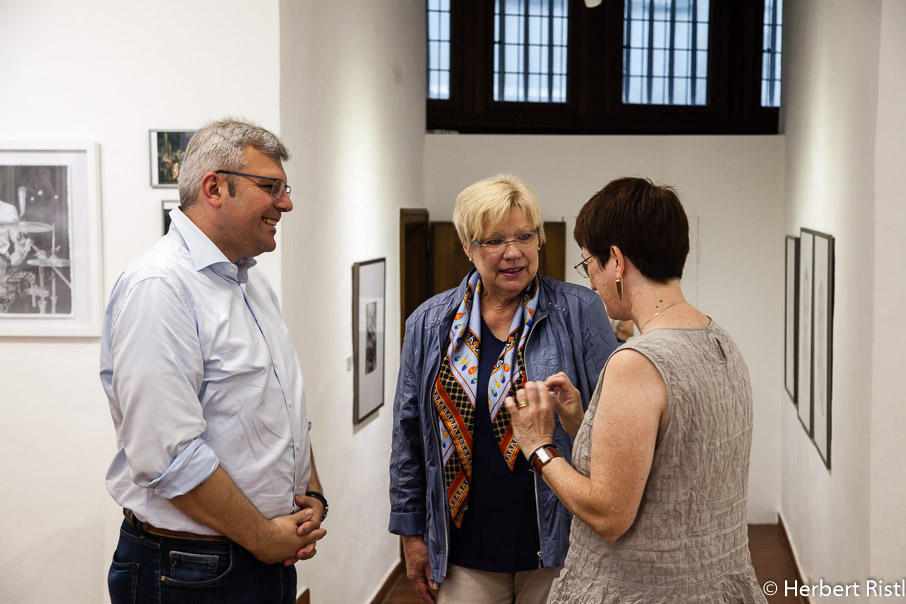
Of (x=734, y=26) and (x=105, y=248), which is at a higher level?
(x=734, y=26)

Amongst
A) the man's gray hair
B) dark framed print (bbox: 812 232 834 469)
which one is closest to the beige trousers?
the man's gray hair

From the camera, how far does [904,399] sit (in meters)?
3.09

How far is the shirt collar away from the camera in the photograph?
2027 millimetres

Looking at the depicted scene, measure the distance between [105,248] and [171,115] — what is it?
1.68 feet

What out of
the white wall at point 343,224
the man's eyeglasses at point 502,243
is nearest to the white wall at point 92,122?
the white wall at point 343,224

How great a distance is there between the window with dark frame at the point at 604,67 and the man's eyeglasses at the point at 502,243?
15.6 ft

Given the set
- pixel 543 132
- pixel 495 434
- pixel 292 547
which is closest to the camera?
pixel 292 547

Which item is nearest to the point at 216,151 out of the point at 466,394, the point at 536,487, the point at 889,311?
the point at 466,394

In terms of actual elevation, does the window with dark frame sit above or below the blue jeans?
above

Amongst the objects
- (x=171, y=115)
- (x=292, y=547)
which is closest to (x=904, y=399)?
(x=292, y=547)

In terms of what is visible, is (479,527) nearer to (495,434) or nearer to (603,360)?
(495,434)

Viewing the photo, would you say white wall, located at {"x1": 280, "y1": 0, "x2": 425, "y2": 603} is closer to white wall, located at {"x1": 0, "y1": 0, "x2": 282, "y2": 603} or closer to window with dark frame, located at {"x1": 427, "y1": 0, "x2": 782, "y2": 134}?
white wall, located at {"x1": 0, "y1": 0, "x2": 282, "y2": 603}

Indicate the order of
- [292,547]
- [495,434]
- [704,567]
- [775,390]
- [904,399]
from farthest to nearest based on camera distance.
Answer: [775,390] → [904,399] → [495,434] → [292,547] → [704,567]

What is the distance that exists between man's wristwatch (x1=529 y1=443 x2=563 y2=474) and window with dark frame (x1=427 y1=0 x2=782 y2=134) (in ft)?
17.6
